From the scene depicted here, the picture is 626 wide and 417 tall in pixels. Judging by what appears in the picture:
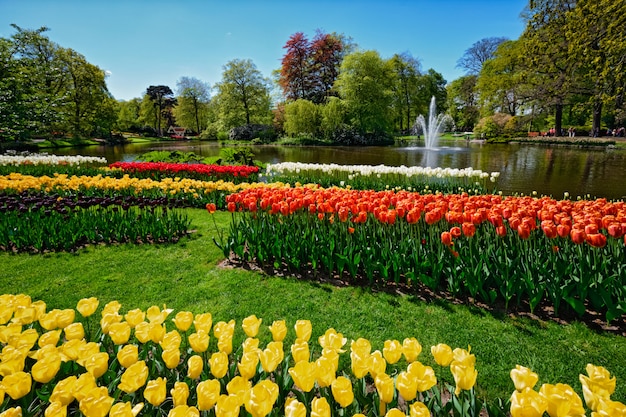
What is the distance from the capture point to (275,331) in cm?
181

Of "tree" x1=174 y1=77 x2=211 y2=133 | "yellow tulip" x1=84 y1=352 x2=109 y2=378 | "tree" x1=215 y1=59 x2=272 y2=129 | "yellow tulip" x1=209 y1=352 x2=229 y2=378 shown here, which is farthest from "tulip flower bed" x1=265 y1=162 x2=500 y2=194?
"tree" x1=174 y1=77 x2=211 y2=133

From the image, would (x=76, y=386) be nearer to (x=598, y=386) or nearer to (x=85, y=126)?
(x=598, y=386)

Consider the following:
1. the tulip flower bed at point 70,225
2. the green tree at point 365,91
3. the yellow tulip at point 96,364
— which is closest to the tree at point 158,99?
the green tree at point 365,91

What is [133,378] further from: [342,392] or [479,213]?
[479,213]

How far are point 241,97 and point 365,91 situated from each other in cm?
1916

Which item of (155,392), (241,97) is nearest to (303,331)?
(155,392)

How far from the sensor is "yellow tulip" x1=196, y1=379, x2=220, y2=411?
134 centimetres

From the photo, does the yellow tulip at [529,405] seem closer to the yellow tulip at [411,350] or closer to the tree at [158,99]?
the yellow tulip at [411,350]

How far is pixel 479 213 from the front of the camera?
3705 millimetres

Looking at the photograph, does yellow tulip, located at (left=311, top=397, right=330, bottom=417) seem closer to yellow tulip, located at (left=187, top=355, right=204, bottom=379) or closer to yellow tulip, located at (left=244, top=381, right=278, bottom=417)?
yellow tulip, located at (left=244, top=381, right=278, bottom=417)

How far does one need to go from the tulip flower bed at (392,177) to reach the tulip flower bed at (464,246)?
154 inches

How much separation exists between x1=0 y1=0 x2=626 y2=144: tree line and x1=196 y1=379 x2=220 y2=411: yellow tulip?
20.4 meters

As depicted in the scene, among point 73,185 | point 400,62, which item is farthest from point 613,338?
point 400,62

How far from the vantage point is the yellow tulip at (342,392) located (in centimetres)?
132
